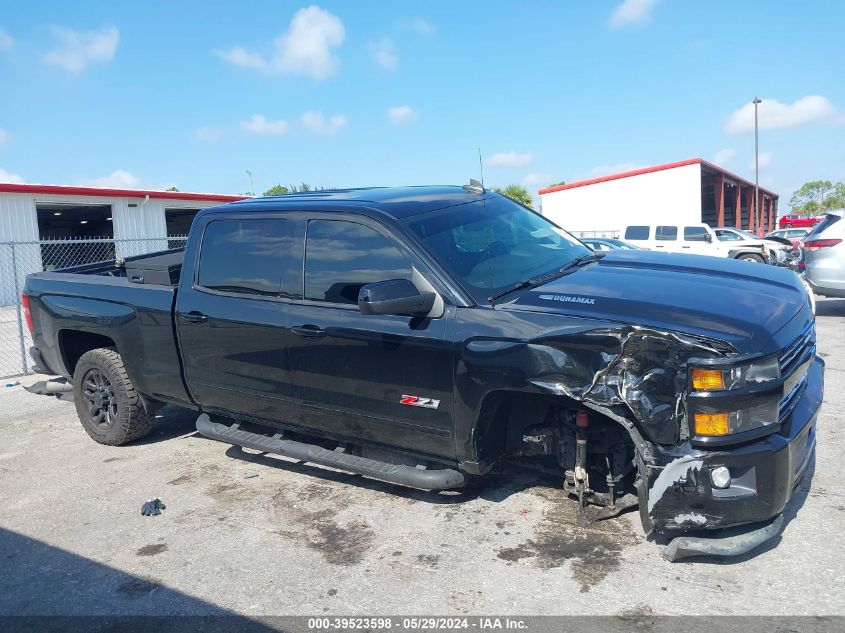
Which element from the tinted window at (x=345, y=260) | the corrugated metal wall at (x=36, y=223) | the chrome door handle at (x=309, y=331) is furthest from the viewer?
the corrugated metal wall at (x=36, y=223)

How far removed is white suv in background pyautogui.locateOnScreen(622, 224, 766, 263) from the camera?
20766 millimetres

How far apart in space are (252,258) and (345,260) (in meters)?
0.77

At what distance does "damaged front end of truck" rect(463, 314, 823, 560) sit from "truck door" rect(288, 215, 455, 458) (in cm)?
50

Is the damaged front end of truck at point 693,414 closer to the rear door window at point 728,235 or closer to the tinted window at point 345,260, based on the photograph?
the tinted window at point 345,260

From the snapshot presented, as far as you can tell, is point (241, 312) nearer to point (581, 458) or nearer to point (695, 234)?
point (581, 458)

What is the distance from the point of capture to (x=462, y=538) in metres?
3.79

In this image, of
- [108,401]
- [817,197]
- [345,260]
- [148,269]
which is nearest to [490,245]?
[345,260]

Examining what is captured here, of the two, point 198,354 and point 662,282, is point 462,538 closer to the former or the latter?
point 662,282

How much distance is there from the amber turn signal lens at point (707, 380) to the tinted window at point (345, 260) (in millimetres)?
1597

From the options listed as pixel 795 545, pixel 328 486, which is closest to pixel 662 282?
pixel 795 545

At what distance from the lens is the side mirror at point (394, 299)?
11.4 feet

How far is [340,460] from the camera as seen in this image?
4207 millimetres

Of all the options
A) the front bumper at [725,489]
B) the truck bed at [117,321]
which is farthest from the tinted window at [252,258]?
the front bumper at [725,489]

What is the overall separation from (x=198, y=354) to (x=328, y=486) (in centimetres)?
125
